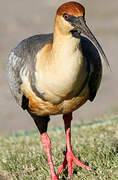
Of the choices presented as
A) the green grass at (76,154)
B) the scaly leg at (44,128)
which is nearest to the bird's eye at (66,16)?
the scaly leg at (44,128)

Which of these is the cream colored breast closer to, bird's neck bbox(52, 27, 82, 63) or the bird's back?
bird's neck bbox(52, 27, 82, 63)

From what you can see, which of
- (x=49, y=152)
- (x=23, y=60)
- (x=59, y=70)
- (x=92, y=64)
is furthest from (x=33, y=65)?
(x=49, y=152)

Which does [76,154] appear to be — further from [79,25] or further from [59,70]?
[79,25]

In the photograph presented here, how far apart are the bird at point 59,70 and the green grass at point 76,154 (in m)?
0.25

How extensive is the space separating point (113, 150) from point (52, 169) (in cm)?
114

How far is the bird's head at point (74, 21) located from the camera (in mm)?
4902

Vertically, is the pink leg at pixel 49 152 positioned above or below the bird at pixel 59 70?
below

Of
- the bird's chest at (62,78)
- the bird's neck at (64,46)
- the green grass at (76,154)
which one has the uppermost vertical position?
the bird's neck at (64,46)

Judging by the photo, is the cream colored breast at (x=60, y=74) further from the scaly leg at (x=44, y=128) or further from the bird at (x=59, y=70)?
the scaly leg at (x=44, y=128)

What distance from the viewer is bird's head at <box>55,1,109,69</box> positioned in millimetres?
4902

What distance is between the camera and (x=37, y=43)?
5.75m

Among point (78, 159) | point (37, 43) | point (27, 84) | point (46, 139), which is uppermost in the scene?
point (37, 43)

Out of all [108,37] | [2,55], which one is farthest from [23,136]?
[108,37]

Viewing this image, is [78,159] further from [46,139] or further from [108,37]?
[108,37]
